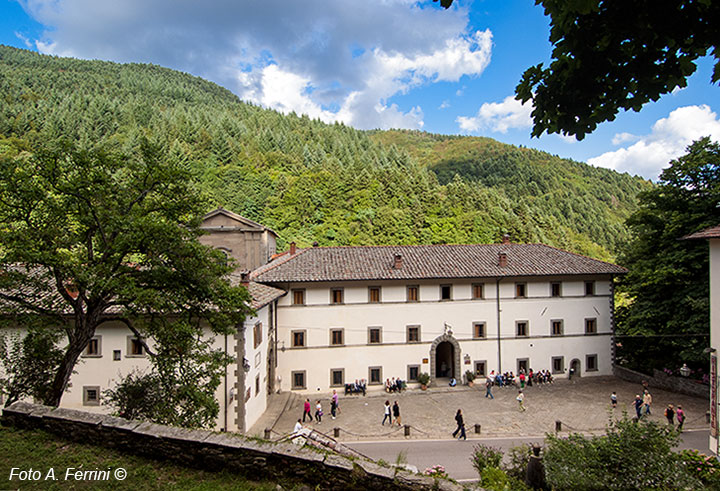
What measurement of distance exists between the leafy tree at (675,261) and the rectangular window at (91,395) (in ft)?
99.5

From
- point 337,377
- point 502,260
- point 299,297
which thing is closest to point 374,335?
point 337,377

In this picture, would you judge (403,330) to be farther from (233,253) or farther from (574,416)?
(233,253)

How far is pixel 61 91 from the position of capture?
119m

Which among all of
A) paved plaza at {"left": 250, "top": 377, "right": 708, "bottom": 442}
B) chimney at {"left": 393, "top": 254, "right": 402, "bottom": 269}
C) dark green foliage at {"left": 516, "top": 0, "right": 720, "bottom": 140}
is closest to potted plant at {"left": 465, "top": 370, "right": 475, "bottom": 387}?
paved plaza at {"left": 250, "top": 377, "right": 708, "bottom": 442}

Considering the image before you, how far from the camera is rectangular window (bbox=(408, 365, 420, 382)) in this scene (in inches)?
1078

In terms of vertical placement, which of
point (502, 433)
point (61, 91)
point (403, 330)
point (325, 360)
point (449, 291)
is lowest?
point (502, 433)

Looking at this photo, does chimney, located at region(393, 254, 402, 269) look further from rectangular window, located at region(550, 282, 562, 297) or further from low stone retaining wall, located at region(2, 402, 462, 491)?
low stone retaining wall, located at region(2, 402, 462, 491)

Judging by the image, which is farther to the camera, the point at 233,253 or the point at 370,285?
the point at 233,253

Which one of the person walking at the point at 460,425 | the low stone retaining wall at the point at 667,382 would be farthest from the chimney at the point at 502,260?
the person walking at the point at 460,425

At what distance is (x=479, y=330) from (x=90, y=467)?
82.1 feet

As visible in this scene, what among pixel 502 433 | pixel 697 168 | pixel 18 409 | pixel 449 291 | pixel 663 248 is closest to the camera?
pixel 18 409

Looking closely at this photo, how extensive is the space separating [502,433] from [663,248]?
53.5ft

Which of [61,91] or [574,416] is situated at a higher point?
[61,91]

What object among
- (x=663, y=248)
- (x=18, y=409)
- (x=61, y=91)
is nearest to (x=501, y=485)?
(x=18, y=409)
